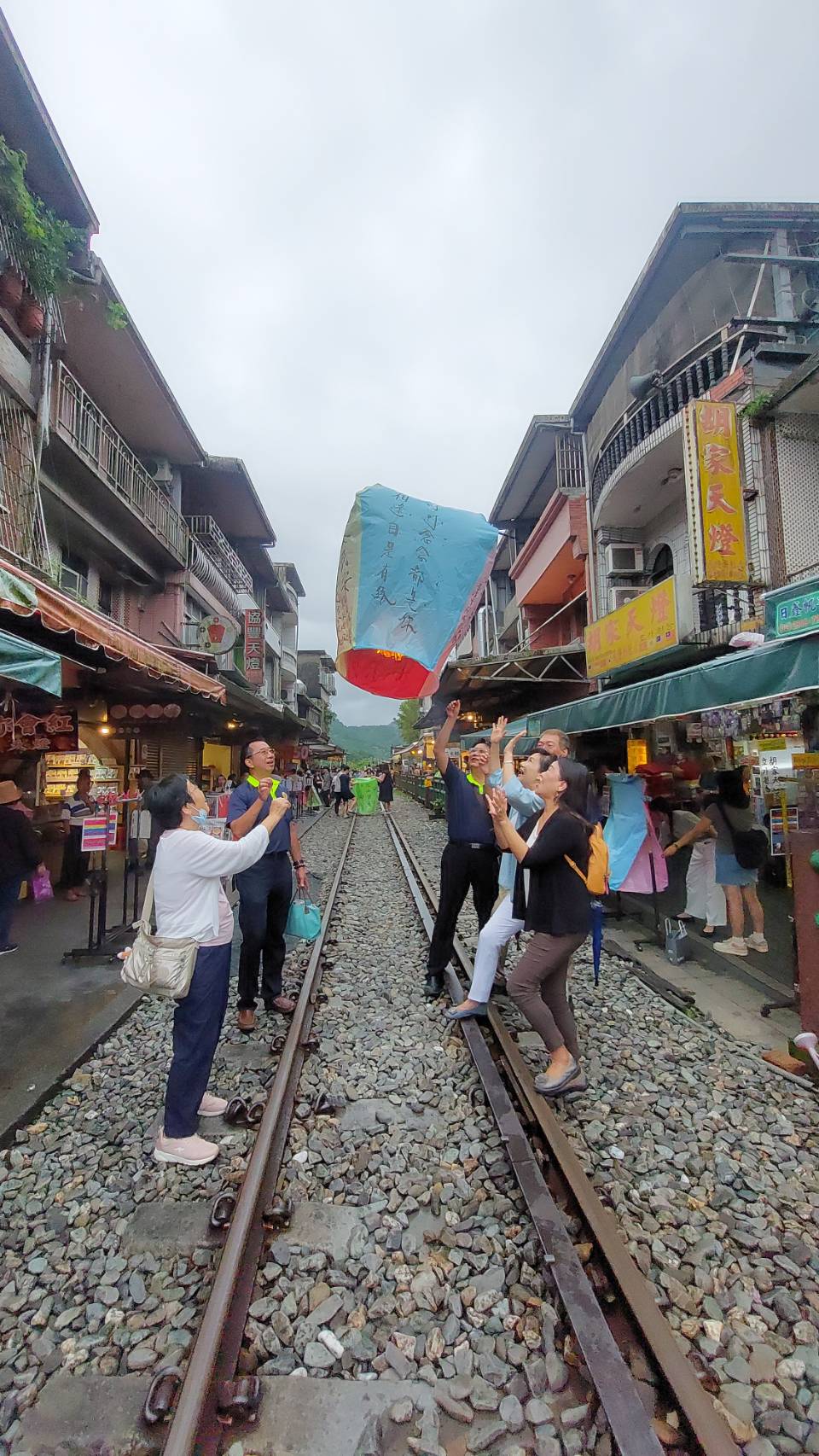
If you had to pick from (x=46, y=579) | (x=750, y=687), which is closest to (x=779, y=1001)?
(x=750, y=687)

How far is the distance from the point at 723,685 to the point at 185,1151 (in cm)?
473

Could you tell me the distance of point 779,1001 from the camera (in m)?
5.01

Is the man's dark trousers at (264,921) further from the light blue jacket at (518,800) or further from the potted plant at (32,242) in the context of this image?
the potted plant at (32,242)

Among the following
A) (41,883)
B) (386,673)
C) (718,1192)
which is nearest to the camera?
(718,1192)

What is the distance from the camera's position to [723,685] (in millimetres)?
4727

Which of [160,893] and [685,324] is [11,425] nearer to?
[160,893]

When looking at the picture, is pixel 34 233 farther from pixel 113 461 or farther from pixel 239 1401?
pixel 239 1401

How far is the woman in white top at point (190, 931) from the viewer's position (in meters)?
2.97

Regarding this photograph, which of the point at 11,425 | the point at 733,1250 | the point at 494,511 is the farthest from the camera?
the point at 494,511

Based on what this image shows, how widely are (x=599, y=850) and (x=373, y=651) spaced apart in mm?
1910

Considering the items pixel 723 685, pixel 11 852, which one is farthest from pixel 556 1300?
pixel 11 852

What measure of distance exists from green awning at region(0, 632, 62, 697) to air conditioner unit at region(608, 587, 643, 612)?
37.5 feet

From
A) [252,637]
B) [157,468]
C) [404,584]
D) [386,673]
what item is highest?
[157,468]

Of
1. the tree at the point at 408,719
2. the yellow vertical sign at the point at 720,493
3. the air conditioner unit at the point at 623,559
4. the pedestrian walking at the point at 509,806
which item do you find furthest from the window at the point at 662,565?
the tree at the point at 408,719
